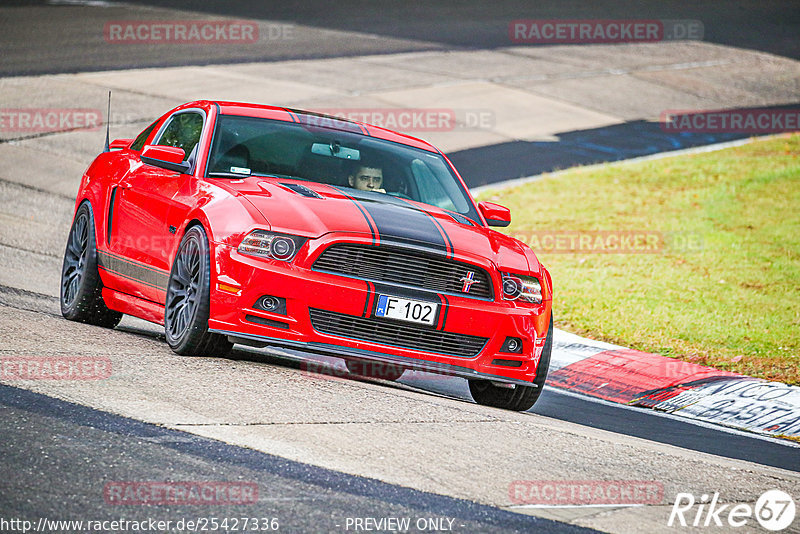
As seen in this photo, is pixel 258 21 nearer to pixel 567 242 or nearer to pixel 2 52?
pixel 2 52

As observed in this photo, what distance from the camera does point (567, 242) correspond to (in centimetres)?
1437

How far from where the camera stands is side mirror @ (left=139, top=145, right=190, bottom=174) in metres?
7.80

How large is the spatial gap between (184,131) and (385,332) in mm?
2638

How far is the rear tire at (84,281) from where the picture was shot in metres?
8.61

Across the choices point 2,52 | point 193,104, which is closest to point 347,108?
point 2,52

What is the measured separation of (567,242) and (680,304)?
3.00m

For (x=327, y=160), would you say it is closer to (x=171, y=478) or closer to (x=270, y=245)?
(x=270, y=245)

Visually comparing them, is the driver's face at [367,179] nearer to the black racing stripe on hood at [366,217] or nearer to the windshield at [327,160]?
the windshield at [327,160]

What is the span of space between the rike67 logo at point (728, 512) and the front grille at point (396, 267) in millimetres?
2045

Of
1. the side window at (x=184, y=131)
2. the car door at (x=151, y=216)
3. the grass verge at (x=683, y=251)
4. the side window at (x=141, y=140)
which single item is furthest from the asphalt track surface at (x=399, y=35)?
the car door at (x=151, y=216)

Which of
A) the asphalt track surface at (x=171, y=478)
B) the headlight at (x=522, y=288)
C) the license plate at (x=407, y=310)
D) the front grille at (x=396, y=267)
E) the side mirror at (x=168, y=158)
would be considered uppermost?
the side mirror at (x=168, y=158)

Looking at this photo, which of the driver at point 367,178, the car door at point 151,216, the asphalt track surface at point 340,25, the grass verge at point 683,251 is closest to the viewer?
the car door at point 151,216

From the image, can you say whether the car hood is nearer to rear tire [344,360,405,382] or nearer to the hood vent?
the hood vent

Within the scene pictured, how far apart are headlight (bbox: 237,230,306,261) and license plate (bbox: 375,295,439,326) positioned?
1.86 ft
